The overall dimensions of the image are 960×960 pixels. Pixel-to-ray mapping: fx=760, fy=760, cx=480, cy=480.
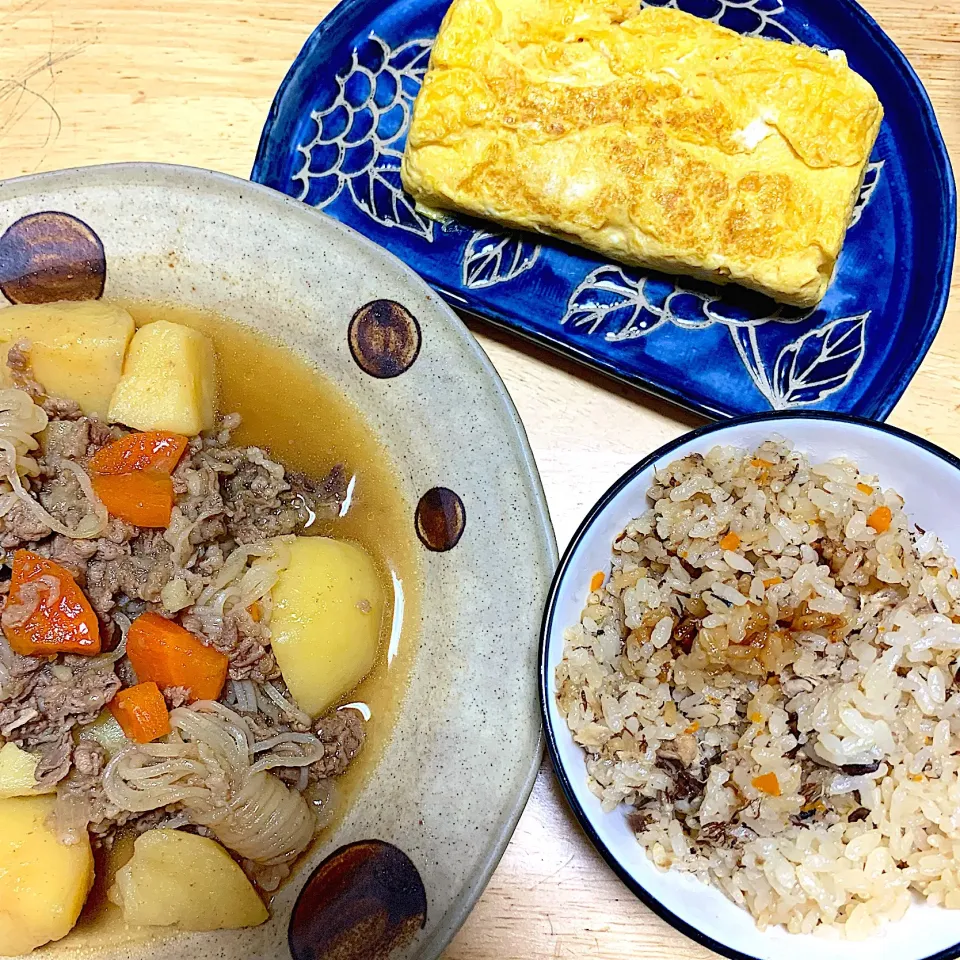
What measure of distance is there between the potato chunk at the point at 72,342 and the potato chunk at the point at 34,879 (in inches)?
46.0

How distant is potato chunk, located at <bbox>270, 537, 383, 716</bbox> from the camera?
7.05 ft

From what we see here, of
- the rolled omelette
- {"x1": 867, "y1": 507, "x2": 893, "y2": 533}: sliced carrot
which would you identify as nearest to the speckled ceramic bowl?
the rolled omelette

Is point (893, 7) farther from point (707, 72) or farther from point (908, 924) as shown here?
point (908, 924)

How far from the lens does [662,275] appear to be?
2395 mm

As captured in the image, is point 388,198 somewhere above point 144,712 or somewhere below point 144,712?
above

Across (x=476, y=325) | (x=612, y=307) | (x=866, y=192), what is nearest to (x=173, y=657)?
(x=476, y=325)

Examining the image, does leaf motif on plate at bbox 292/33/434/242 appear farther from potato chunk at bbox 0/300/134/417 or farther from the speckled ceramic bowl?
potato chunk at bbox 0/300/134/417

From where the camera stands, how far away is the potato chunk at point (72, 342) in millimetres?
2178

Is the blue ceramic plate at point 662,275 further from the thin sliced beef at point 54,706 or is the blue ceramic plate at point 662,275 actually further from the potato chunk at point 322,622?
the thin sliced beef at point 54,706

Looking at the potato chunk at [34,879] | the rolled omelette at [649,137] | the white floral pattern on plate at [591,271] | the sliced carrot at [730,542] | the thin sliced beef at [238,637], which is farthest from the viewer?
the white floral pattern on plate at [591,271]

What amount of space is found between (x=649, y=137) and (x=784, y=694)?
1.62 metres

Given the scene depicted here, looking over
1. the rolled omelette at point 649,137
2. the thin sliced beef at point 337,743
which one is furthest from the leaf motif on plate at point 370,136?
the thin sliced beef at point 337,743

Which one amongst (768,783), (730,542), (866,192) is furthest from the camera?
(866,192)

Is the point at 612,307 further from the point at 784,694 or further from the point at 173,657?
the point at 173,657
